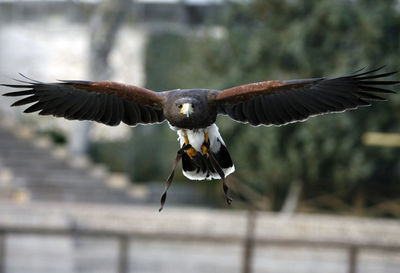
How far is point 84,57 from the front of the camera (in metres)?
12.1

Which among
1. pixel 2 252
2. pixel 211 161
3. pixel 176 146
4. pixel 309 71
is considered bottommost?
pixel 2 252

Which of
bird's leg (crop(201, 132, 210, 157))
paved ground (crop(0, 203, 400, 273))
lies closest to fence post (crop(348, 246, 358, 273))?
paved ground (crop(0, 203, 400, 273))

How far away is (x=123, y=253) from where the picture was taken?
5.50 meters

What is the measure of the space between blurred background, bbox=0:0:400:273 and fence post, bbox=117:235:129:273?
0.10 feet

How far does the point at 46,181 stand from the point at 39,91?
30.5 feet

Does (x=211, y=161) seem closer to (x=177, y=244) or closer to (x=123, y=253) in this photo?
(x=123, y=253)

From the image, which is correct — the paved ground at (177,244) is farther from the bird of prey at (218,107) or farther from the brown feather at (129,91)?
the brown feather at (129,91)

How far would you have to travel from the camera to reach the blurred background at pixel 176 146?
6.66 metres

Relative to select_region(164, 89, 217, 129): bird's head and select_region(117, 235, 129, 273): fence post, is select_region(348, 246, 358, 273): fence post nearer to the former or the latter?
select_region(117, 235, 129, 273): fence post

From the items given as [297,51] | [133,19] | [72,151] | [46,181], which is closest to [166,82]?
[133,19]

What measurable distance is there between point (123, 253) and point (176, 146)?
6.81 meters

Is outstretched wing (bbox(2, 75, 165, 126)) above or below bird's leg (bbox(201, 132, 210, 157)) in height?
above

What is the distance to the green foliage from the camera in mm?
8672

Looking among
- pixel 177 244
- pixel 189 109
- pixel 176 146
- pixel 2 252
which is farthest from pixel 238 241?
pixel 176 146
